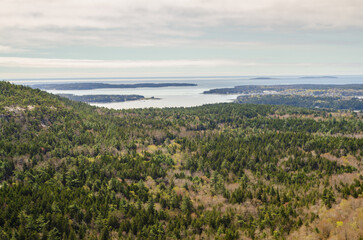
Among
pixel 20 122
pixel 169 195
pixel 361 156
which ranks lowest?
pixel 169 195

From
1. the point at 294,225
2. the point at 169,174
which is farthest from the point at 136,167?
the point at 294,225

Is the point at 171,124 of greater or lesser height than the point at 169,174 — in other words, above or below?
above

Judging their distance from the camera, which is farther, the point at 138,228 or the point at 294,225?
the point at 138,228

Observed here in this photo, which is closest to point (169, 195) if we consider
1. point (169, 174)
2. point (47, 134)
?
point (169, 174)

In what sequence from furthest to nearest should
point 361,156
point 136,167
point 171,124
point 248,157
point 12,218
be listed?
point 171,124, point 248,157, point 361,156, point 136,167, point 12,218

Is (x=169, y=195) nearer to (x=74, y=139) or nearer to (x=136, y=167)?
(x=136, y=167)

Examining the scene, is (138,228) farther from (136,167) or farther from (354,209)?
(354,209)

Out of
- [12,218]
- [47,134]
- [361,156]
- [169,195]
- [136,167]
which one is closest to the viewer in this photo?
[12,218]
